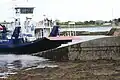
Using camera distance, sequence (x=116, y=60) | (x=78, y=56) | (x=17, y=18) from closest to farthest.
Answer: (x=116, y=60)
(x=78, y=56)
(x=17, y=18)

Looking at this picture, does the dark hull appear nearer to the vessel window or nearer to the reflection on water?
the vessel window

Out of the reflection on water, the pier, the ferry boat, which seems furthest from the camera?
the ferry boat

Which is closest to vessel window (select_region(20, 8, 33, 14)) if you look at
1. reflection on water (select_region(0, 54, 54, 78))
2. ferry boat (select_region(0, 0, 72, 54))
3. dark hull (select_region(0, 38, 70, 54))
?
ferry boat (select_region(0, 0, 72, 54))

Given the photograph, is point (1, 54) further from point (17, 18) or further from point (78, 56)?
point (78, 56)

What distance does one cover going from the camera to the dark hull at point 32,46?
116 ft

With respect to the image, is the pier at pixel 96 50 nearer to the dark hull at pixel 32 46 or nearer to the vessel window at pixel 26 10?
the dark hull at pixel 32 46

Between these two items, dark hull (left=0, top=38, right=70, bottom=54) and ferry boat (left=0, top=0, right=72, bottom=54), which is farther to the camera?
ferry boat (left=0, top=0, right=72, bottom=54)

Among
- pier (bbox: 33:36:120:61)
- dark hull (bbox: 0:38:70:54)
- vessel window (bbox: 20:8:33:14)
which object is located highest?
vessel window (bbox: 20:8:33:14)

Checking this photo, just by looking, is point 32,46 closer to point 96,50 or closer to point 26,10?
point 26,10

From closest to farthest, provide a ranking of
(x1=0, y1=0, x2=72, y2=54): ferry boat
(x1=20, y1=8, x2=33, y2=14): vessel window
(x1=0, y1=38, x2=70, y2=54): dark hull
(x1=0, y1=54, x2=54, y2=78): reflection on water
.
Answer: (x1=0, y1=54, x2=54, y2=78): reflection on water
(x1=0, y1=38, x2=70, y2=54): dark hull
(x1=0, y1=0, x2=72, y2=54): ferry boat
(x1=20, y1=8, x2=33, y2=14): vessel window

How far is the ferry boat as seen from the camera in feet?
117

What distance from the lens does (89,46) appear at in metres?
24.0

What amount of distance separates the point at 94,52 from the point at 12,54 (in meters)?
15.8

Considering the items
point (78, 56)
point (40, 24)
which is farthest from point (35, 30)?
point (78, 56)
